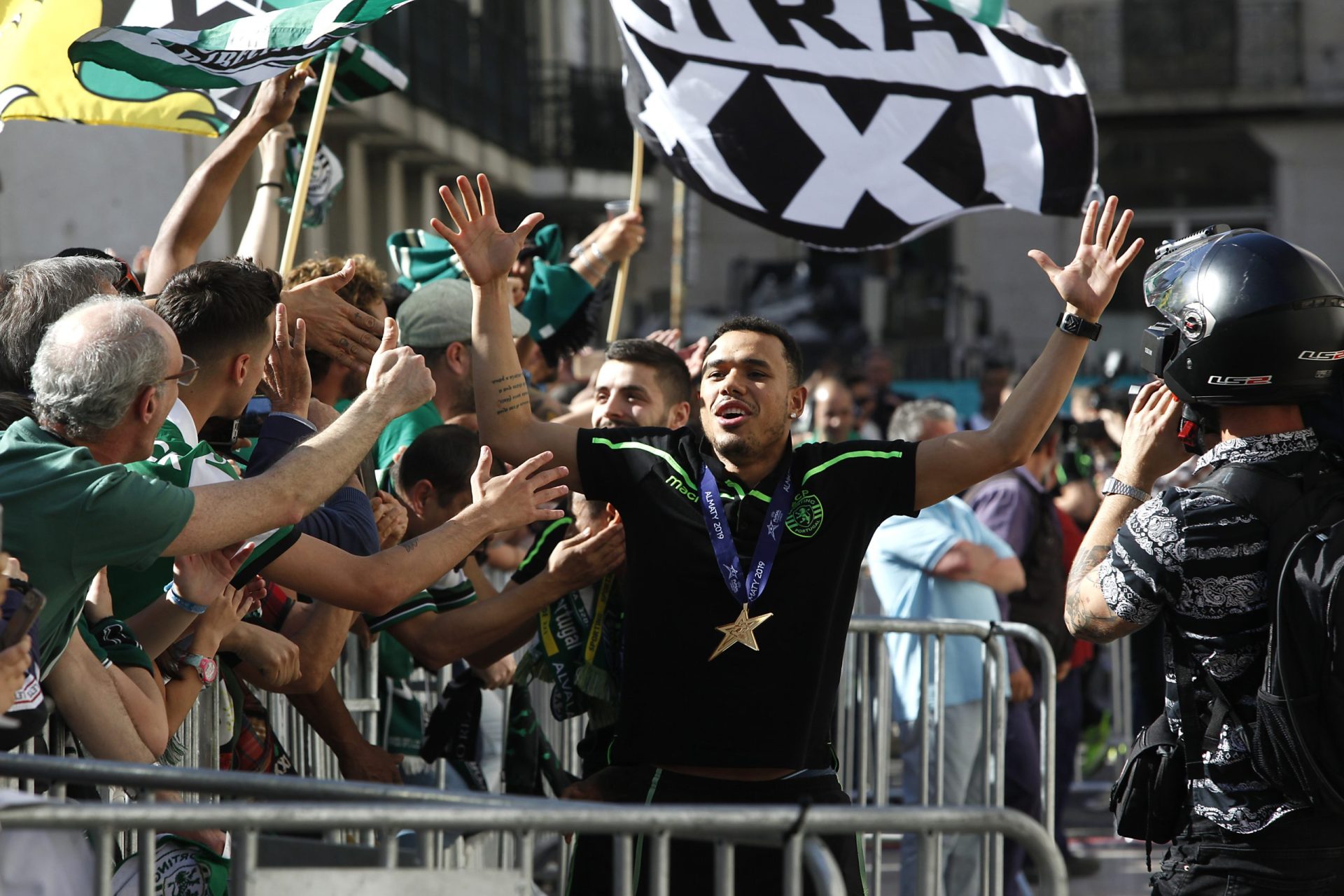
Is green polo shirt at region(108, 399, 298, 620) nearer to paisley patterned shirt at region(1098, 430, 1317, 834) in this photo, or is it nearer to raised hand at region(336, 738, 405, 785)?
raised hand at region(336, 738, 405, 785)

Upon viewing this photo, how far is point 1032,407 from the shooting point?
162 inches

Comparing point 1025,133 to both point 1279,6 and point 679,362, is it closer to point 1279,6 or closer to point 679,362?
point 679,362

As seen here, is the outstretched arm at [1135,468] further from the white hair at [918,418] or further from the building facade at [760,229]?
the building facade at [760,229]

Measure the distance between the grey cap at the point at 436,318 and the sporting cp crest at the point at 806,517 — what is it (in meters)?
1.58

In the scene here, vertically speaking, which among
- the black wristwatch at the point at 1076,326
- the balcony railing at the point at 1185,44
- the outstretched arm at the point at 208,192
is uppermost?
the balcony railing at the point at 1185,44

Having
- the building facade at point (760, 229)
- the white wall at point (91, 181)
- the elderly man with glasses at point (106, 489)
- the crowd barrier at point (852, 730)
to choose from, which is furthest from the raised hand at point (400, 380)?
the white wall at point (91, 181)

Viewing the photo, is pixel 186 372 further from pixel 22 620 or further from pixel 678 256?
pixel 678 256

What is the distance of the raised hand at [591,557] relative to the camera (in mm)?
4301

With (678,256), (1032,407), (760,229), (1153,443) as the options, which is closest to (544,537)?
(1032,407)

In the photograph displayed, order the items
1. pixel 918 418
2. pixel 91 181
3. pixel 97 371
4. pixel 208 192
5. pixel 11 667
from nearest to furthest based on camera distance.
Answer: pixel 11 667
pixel 97 371
pixel 208 192
pixel 918 418
pixel 91 181

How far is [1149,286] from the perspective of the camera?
3781mm

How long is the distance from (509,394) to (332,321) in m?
0.64

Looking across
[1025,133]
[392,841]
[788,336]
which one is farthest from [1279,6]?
[392,841]

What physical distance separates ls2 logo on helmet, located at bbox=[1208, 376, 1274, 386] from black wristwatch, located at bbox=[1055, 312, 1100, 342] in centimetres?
59
